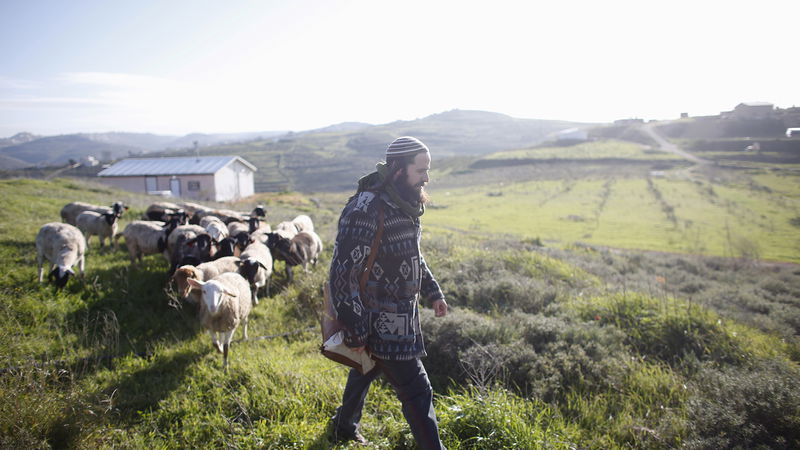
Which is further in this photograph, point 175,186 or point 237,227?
point 175,186

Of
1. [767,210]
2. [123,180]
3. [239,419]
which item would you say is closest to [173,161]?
[123,180]

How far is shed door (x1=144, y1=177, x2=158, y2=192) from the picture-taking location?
40.9 m

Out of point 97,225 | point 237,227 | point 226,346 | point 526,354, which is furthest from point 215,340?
point 97,225

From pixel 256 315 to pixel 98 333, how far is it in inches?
87.1

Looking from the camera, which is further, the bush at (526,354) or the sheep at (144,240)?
the sheep at (144,240)

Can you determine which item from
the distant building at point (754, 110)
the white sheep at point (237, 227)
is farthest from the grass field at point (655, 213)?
the white sheep at point (237, 227)

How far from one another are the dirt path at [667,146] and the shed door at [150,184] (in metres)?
54.1

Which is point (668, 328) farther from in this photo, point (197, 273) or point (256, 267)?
point (197, 273)

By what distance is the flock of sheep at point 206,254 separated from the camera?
17.0 feet

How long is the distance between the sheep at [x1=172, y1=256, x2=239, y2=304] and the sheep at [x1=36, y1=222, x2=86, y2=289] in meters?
2.01

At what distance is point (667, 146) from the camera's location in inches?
2096

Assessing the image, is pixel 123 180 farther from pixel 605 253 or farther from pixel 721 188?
pixel 721 188

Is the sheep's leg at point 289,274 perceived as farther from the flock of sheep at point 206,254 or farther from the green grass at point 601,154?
the green grass at point 601,154

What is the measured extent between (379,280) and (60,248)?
7.33m
